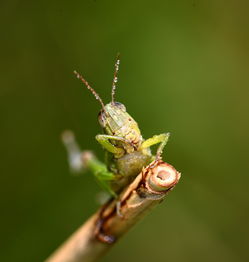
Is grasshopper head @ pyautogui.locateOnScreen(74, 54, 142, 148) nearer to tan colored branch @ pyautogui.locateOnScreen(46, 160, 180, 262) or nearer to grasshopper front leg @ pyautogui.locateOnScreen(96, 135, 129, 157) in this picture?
grasshopper front leg @ pyautogui.locateOnScreen(96, 135, 129, 157)

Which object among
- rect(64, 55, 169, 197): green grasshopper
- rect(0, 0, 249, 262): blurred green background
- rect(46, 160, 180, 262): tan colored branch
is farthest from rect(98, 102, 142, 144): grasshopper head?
rect(0, 0, 249, 262): blurred green background

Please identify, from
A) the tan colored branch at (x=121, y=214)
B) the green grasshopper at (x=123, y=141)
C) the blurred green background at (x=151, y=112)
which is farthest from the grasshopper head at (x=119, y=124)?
the blurred green background at (x=151, y=112)

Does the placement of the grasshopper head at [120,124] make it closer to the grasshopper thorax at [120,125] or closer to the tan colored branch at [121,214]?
the grasshopper thorax at [120,125]

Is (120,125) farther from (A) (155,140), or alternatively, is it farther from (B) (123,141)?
(A) (155,140)

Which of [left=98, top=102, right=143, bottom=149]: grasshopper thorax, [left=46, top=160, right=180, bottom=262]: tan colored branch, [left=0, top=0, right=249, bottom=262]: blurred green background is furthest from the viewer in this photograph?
[left=0, top=0, right=249, bottom=262]: blurred green background

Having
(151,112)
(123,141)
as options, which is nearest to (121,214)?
(123,141)

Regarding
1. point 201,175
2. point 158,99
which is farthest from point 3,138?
point 201,175
